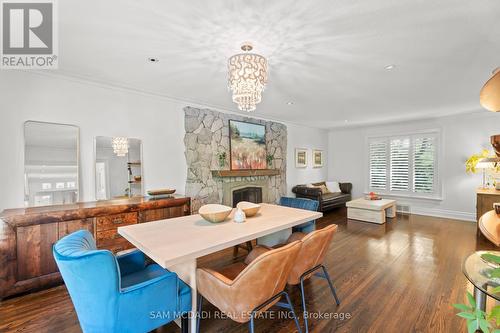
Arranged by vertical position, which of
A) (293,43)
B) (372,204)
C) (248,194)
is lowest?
(372,204)

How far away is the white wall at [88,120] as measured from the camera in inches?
105

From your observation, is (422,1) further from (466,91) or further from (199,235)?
(466,91)

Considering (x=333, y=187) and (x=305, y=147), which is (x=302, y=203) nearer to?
(x=305, y=147)

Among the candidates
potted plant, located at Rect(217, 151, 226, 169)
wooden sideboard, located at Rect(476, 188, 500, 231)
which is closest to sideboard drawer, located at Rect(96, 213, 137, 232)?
potted plant, located at Rect(217, 151, 226, 169)

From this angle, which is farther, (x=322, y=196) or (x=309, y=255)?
(x=322, y=196)

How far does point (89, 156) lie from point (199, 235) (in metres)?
2.34

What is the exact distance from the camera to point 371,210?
520cm

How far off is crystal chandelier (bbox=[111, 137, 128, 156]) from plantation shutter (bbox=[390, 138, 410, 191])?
6.65 m

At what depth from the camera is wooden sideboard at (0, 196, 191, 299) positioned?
2.29 meters

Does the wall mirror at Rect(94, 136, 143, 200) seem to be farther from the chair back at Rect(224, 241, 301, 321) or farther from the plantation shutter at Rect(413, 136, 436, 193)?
the plantation shutter at Rect(413, 136, 436, 193)

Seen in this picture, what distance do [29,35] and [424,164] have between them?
25.3 ft

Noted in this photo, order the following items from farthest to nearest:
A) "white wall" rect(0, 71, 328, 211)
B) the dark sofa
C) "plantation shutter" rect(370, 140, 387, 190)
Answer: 1. "plantation shutter" rect(370, 140, 387, 190)
2. the dark sofa
3. "white wall" rect(0, 71, 328, 211)

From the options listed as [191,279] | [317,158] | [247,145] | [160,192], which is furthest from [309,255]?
[317,158]

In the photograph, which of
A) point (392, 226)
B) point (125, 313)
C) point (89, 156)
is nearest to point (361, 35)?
point (125, 313)
